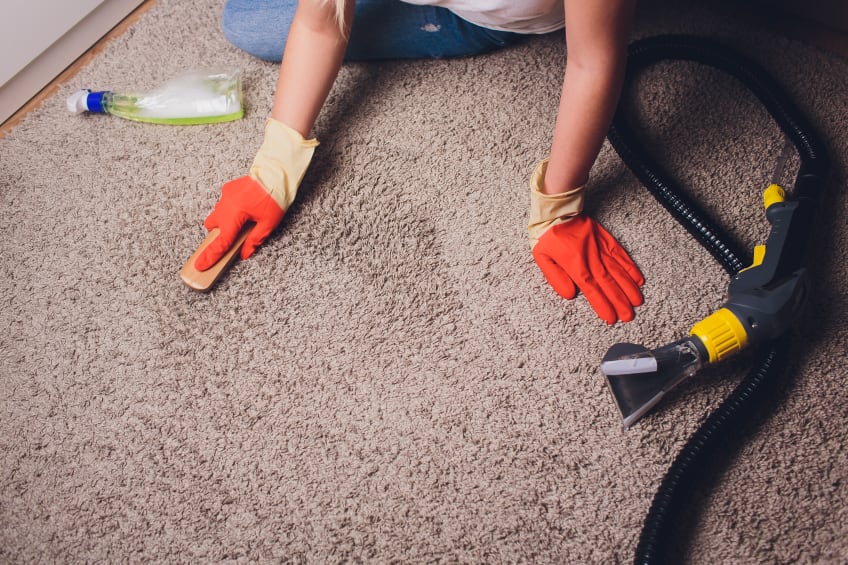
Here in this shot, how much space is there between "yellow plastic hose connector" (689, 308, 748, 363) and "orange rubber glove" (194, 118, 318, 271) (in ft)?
2.17

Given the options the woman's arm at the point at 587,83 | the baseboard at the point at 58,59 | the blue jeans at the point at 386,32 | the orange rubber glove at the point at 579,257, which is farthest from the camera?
the baseboard at the point at 58,59

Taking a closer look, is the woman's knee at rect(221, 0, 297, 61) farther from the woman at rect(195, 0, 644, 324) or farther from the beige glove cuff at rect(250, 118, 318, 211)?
the beige glove cuff at rect(250, 118, 318, 211)

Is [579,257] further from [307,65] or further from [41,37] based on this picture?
[41,37]

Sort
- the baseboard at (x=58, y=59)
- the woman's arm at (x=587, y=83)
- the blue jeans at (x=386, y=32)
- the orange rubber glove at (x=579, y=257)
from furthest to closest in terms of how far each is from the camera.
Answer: the baseboard at (x=58, y=59) → the blue jeans at (x=386, y=32) → the orange rubber glove at (x=579, y=257) → the woman's arm at (x=587, y=83)

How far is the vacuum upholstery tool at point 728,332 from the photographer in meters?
0.75

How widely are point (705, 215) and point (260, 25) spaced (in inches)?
35.3

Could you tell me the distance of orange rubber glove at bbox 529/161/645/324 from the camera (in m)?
0.88

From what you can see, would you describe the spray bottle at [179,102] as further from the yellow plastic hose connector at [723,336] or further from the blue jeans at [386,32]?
the yellow plastic hose connector at [723,336]

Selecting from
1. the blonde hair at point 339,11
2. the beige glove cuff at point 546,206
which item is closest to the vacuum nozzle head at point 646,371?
the beige glove cuff at point 546,206

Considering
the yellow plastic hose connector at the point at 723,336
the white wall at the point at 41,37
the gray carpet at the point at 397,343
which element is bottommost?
the gray carpet at the point at 397,343

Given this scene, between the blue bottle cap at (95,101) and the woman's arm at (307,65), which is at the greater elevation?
the woman's arm at (307,65)

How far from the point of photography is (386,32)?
114 centimetres

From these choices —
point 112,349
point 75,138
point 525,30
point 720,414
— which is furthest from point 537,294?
point 75,138

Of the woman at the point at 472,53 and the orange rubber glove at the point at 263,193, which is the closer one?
the woman at the point at 472,53
